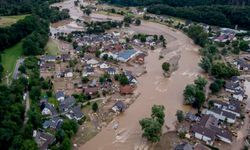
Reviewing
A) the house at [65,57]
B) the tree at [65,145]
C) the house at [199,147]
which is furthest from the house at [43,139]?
the house at [65,57]

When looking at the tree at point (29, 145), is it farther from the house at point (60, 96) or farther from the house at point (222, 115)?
the house at point (222, 115)

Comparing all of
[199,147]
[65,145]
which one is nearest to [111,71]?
[65,145]

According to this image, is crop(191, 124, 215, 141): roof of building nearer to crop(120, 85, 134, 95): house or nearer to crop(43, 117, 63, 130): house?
crop(120, 85, 134, 95): house

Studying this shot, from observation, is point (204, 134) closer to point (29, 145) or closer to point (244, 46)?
point (29, 145)

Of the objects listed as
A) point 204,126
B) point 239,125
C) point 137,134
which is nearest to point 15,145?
point 137,134

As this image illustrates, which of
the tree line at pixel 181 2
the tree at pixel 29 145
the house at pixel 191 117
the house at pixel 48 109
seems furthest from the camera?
the tree line at pixel 181 2

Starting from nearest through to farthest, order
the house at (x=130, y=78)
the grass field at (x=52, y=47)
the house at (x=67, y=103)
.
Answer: the house at (x=67, y=103) → the house at (x=130, y=78) → the grass field at (x=52, y=47)
